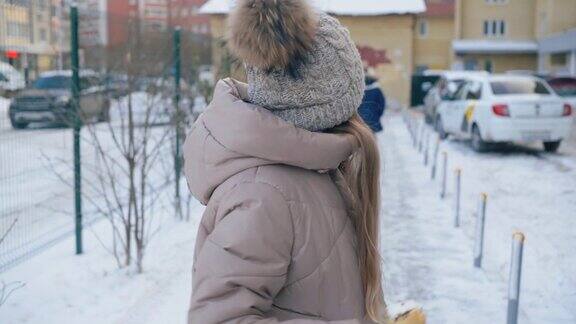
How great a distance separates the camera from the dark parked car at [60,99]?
18.0 ft

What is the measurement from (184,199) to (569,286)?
4639 millimetres

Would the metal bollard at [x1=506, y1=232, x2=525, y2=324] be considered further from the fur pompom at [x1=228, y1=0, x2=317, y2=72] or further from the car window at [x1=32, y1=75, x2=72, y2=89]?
the car window at [x1=32, y1=75, x2=72, y2=89]

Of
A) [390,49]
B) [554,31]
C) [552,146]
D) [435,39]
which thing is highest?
[554,31]

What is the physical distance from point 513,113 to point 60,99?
999 cm

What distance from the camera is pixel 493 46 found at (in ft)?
164

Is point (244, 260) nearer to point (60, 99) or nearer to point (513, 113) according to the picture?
point (60, 99)

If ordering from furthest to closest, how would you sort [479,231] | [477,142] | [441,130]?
1. [441,130]
2. [477,142]
3. [479,231]

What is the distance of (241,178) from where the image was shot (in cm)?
163

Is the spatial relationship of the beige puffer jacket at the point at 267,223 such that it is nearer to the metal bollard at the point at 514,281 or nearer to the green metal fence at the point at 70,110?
the metal bollard at the point at 514,281

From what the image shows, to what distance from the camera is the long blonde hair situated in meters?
1.83

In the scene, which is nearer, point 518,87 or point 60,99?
point 60,99

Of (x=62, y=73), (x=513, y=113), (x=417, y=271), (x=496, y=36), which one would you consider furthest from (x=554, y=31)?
(x=62, y=73)

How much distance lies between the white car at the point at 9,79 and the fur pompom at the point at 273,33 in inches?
140

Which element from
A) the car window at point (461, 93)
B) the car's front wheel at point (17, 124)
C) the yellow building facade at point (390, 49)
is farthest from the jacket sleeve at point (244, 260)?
the yellow building facade at point (390, 49)
